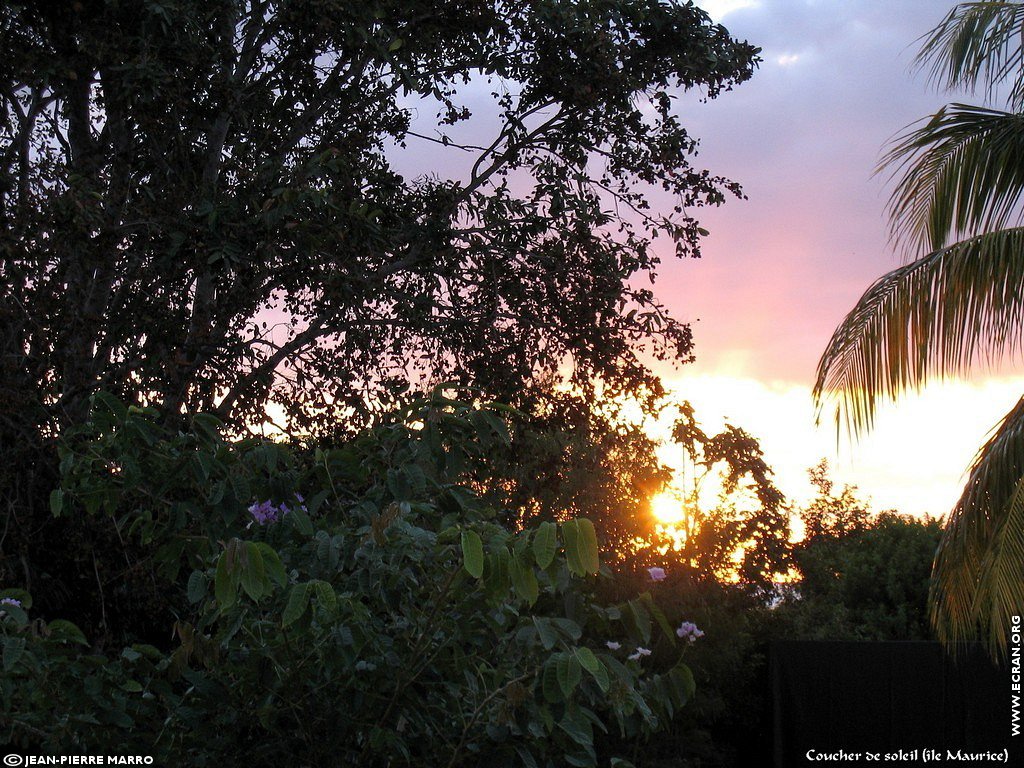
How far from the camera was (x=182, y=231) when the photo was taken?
22.5 ft

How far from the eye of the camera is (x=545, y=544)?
255 centimetres

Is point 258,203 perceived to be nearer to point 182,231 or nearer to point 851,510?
point 182,231

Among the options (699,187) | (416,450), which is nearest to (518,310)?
(699,187)

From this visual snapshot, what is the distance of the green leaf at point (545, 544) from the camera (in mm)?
2521

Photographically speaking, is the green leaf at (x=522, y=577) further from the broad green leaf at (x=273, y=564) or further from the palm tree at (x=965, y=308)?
the palm tree at (x=965, y=308)

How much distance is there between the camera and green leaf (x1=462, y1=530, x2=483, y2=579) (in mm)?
2486

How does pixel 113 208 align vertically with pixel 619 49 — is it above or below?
below

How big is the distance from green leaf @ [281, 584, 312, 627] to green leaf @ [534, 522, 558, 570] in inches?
22.9

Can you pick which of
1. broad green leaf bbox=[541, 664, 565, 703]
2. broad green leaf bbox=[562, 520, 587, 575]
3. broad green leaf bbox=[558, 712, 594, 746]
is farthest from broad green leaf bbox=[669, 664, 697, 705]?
broad green leaf bbox=[562, 520, 587, 575]

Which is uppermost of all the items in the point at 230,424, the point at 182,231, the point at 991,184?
the point at 991,184

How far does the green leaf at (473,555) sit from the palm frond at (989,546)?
450 centimetres

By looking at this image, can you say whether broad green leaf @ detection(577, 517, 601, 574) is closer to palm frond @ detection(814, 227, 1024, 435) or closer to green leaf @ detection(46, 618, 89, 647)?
green leaf @ detection(46, 618, 89, 647)

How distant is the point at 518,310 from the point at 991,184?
11.9 feet

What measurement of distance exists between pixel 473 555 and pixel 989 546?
4.71m
